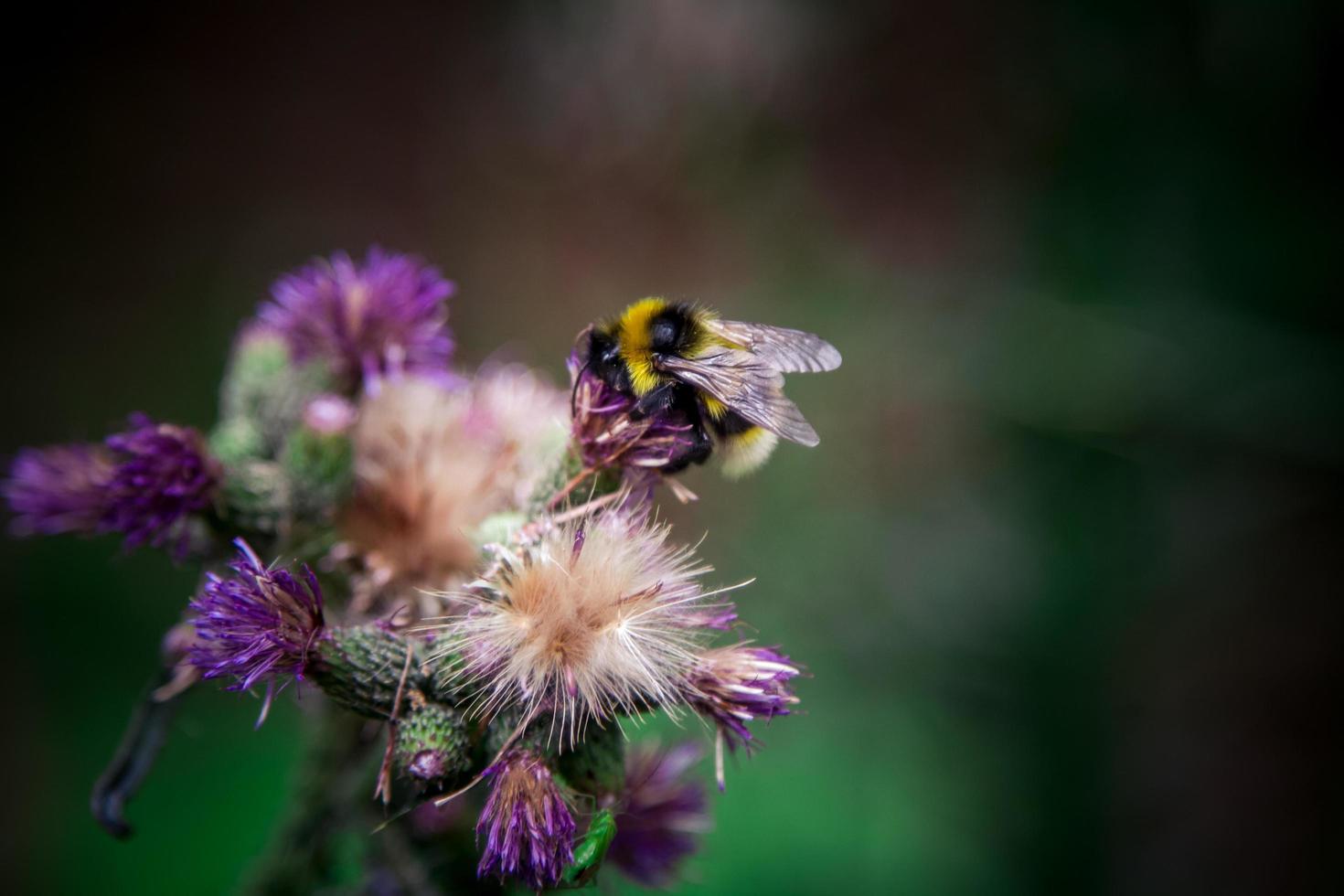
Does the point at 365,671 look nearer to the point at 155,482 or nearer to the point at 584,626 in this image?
the point at 584,626

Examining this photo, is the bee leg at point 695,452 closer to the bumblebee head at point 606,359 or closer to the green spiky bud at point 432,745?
the bumblebee head at point 606,359

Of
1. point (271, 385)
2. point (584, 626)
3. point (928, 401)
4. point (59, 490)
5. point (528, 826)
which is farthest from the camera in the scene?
point (928, 401)

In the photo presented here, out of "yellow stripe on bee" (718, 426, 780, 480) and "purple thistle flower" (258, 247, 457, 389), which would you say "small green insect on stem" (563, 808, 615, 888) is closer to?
"yellow stripe on bee" (718, 426, 780, 480)

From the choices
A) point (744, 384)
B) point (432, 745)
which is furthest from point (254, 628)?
point (744, 384)

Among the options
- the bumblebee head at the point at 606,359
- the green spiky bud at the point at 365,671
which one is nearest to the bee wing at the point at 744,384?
the bumblebee head at the point at 606,359

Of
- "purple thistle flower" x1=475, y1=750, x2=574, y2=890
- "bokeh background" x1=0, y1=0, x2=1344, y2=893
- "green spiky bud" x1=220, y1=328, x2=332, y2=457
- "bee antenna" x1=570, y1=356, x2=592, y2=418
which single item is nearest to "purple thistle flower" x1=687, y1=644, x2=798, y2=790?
"purple thistle flower" x1=475, y1=750, x2=574, y2=890

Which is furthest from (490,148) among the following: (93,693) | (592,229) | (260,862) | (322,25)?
(260,862)
